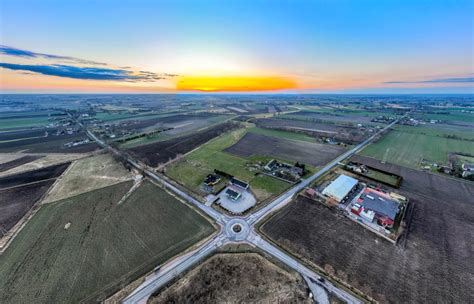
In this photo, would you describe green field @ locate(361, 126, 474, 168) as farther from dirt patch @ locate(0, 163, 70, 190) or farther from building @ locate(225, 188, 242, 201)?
dirt patch @ locate(0, 163, 70, 190)

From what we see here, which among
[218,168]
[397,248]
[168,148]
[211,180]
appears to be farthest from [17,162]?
[397,248]

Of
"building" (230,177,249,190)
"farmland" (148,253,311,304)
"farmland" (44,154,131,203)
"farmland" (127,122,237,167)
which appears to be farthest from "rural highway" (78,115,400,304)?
"farmland" (127,122,237,167)

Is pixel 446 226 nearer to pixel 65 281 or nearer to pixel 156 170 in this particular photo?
pixel 65 281

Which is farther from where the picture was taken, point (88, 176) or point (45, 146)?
point (45, 146)

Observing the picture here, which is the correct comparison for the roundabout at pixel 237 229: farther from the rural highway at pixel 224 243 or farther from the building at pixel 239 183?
the building at pixel 239 183

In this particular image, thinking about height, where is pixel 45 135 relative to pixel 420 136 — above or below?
below

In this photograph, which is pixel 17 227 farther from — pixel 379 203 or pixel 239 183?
pixel 379 203

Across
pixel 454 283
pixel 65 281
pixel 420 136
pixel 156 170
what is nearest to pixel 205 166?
pixel 156 170
